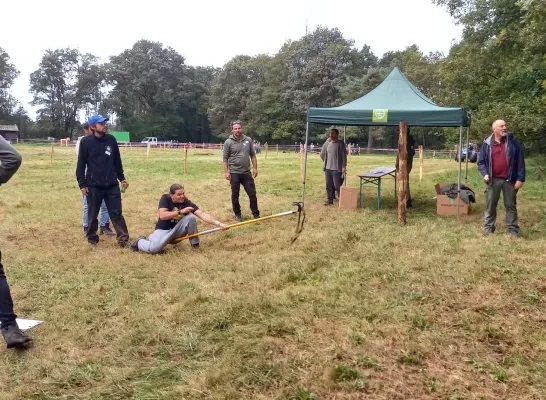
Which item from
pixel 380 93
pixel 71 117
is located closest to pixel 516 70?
pixel 380 93

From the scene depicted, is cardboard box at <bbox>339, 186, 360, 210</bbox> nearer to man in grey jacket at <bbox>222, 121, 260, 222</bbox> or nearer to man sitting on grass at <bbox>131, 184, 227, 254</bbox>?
man in grey jacket at <bbox>222, 121, 260, 222</bbox>

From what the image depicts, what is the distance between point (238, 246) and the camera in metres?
6.41

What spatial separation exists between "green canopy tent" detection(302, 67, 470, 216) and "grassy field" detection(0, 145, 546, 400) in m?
1.98

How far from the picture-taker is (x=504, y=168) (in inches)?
246

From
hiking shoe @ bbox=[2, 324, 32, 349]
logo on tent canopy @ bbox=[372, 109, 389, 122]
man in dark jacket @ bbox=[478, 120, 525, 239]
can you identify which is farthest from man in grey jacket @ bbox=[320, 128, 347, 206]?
hiking shoe @ bbox=[2, 324, 32, 349]

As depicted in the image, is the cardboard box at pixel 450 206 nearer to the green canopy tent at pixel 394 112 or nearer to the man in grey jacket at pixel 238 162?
the green canopy tent at pixel 394 112

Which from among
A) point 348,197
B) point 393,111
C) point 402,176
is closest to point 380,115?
point 393,111

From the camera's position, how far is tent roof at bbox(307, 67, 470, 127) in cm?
805

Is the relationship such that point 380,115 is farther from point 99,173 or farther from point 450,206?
point 99,173

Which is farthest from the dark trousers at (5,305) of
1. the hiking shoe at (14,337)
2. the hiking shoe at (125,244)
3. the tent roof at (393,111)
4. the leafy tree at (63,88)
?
the leafy tree at (63,88)

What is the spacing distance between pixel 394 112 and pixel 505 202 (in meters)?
2.70

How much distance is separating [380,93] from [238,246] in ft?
15.9

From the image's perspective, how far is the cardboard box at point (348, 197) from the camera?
29.9 ft

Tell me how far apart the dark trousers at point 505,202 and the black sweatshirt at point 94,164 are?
5.05 meters
